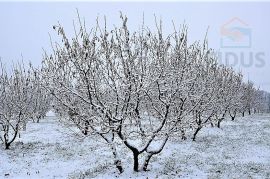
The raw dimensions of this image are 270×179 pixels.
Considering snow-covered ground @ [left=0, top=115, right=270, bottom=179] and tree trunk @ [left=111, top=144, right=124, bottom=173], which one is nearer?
tree trunk @ [left=111, top=144, right=124, bottom=173]

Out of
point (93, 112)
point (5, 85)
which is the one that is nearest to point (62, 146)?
point (5, 85)

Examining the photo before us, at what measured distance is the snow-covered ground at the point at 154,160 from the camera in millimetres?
15961

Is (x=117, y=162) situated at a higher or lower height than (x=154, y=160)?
higher

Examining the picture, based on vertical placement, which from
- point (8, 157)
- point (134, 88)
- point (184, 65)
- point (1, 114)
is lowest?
point (8, 157)

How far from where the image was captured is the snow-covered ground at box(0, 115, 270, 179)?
52.4ft

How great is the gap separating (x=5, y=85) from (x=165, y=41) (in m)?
17.5

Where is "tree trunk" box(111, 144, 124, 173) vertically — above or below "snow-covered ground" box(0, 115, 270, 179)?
above

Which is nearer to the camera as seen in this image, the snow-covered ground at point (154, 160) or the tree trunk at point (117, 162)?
the tree trunk at point (117, 162)

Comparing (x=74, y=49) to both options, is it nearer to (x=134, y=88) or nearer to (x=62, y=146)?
(x=134, y=88)

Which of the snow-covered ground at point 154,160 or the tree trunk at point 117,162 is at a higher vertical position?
the tree trunk at point 117,162

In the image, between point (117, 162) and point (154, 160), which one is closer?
point (117, 162)

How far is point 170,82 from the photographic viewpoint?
52.4 ft

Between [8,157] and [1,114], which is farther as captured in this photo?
[1,114]

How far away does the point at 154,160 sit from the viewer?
1842cm
